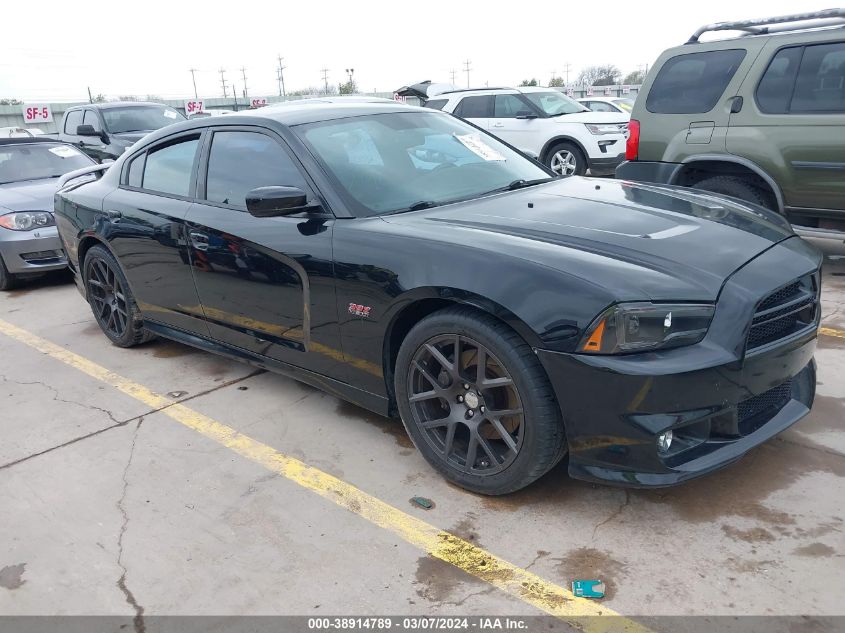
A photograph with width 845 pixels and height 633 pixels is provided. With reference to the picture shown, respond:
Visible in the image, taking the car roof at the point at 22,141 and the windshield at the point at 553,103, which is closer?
the car roof at the point at 22,141

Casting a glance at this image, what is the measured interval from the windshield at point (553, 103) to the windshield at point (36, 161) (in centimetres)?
707

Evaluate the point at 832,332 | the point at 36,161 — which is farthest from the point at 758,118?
the point at 36,161

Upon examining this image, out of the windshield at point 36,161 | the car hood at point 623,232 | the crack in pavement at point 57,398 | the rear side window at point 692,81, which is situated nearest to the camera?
the car hood at point 623,232

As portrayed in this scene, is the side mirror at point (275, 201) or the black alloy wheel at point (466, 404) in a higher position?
the side mirror at point (275, 201)

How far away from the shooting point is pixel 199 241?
3.93 metres

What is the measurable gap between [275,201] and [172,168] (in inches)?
57.5

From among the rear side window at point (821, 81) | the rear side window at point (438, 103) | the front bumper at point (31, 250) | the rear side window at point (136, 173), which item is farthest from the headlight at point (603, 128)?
the rear side window at point (136, 173)

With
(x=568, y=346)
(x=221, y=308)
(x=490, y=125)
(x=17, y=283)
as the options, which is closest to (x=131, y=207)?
(x=221, y=308)

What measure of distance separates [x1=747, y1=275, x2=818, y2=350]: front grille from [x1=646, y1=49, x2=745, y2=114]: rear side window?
11.8ft

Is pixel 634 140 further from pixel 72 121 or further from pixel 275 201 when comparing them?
pixel 72 121

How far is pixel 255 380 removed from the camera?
4.44 m

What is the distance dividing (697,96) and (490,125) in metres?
6.39

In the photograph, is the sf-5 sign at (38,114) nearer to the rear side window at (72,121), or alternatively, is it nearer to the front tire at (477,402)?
the rear side window at (72,121)

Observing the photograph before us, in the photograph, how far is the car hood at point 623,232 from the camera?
8.48 feet
